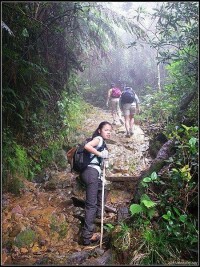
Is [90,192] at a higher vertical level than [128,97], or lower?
lower

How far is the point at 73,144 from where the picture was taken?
846cm

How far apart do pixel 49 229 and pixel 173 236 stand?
7.87 ft

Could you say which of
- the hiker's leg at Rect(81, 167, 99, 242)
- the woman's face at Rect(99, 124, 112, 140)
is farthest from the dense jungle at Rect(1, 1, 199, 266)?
the woman's face at Rect(99, 124, 112, 140)

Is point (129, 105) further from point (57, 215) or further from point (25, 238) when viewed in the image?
point (25, 238)

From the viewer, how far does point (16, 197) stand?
5.75 meters

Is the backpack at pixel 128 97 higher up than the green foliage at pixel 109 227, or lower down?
higher up

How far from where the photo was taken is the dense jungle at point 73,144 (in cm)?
403

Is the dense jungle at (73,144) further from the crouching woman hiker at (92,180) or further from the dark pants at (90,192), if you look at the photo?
the dark pants at (90,192)

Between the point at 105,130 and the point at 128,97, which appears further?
the point at 128,97

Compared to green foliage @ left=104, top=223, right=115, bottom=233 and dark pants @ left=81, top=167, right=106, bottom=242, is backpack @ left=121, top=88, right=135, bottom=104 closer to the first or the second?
dark pants @ left=81, top=167, right=106, bottom=242

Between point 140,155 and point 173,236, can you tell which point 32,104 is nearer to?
point 140,155

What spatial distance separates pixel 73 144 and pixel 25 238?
13.8ft

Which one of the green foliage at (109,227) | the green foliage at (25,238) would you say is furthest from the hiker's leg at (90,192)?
the green foliage at (25,238)

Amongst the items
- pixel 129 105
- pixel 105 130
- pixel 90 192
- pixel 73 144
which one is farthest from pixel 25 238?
pixel 129 105
